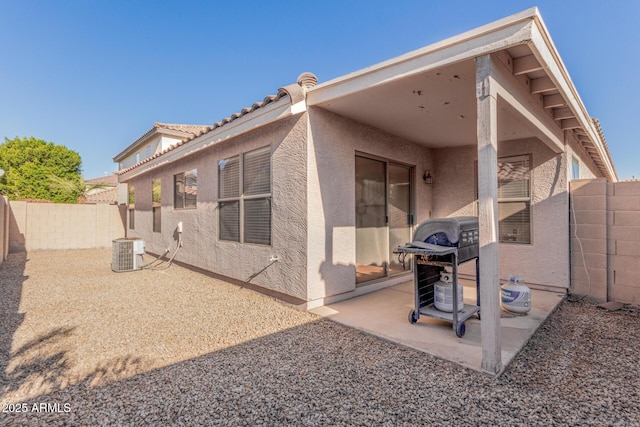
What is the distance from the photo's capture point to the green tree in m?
20.6

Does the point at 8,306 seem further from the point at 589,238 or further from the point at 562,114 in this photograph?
the point at 589,238

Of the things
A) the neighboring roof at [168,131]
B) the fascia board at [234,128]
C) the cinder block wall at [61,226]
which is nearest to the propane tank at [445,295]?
the fascia board at [234,128]

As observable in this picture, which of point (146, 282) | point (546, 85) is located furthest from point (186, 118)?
point (546, 85)

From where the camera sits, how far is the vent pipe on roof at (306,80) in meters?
4.71

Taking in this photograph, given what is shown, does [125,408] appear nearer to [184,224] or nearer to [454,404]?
[454,404]

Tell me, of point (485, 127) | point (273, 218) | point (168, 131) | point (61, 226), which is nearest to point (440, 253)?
point (485, 127)

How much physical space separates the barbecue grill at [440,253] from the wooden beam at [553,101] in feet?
6.71

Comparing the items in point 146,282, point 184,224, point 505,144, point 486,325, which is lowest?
point 146,282

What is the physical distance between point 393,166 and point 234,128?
342 cm

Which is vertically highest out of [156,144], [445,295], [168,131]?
[168,131]

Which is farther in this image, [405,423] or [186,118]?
[186,118]

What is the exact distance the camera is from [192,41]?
10883 mm

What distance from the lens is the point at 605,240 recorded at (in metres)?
5.09

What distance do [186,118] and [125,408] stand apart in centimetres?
2306
